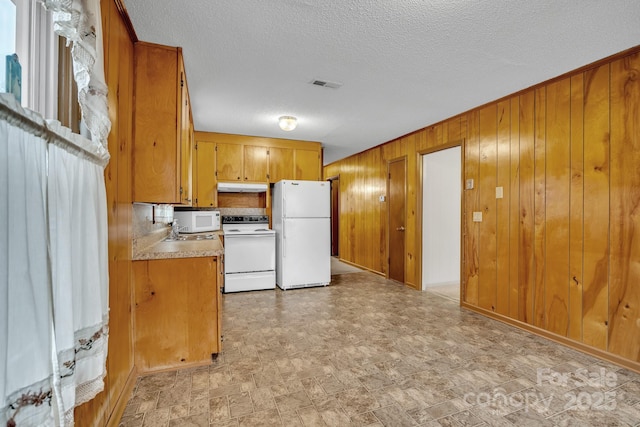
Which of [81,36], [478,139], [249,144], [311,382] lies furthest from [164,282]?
[478,139]

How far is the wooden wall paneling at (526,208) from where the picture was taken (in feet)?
9.95

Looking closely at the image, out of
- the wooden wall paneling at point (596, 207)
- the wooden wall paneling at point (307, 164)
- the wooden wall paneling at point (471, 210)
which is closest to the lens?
the wooden wall paneling at point (596, 207)

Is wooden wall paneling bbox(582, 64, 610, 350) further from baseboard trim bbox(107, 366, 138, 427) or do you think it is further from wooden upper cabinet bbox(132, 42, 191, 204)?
baseboard trim bbox(107, 366, 138, 427)

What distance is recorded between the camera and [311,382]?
6.89ft

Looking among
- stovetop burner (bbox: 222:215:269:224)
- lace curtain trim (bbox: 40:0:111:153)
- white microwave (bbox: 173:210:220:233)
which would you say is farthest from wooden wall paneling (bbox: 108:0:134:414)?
stovetop burner (bbox: 222:215:269:224)

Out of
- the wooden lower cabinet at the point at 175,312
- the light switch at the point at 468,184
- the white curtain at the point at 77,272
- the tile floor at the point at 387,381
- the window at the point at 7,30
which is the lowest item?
the tile floor at the point at 387,381

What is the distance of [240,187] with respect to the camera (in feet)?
16.2

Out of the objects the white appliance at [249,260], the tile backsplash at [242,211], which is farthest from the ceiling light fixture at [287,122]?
the tile backsplash at [242,211]

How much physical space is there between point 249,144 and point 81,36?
4063 mm

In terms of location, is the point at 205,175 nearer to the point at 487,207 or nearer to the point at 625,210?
the point at 487,207

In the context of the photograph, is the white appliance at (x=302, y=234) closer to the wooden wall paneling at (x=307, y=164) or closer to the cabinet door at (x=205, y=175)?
the wooden wall paneling at (x=307, y=164)

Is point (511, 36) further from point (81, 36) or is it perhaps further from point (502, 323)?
point (502, 323)

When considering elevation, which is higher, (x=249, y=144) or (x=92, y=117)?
(x=249, y=144)

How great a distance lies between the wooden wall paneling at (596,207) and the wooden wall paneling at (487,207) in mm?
892
